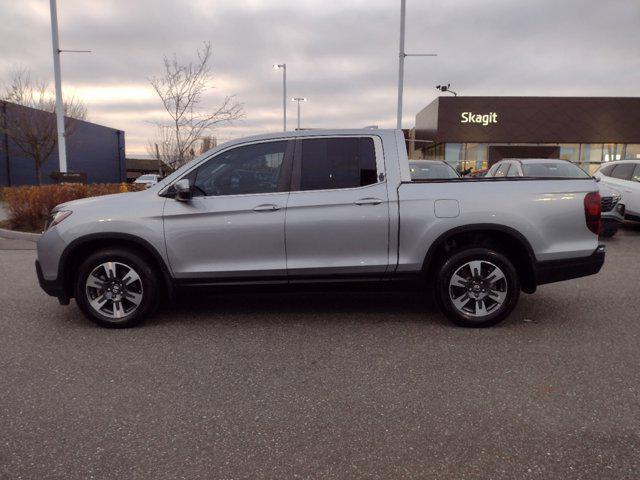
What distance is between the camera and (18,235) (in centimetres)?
1180

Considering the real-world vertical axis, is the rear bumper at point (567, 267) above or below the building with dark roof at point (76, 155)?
below

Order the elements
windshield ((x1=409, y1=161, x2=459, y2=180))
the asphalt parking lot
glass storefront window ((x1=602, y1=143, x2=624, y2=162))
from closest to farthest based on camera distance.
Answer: the asphalt parking lot < windshield ((x1=409, y1=161, x2=459, y2=180)) < glass storefront window ((x1=602, y1=143, x2=624, y2=162))

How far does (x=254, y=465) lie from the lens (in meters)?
2.69

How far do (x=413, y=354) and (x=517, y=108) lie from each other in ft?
110

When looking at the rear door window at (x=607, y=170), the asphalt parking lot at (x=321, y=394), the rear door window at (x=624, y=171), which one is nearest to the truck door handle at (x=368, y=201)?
the asphalt parking lot at (x=321, y=394)

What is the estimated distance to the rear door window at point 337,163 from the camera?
4938 mm

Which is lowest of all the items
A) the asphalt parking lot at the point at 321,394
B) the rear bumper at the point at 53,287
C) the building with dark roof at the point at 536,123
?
the asphalt parking lot at the point at 321,394

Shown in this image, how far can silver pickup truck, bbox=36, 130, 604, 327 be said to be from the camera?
4820 mm

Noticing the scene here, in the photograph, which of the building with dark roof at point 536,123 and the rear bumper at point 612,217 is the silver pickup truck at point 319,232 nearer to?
the rear bumper at point 612,217

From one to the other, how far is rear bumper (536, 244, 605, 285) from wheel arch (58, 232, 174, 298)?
138 inches

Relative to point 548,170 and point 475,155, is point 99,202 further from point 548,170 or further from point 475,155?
point 475,155

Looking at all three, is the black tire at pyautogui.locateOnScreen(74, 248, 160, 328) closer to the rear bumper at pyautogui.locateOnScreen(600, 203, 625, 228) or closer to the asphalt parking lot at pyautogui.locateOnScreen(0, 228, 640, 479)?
the asphalt parking lot at pyautogui.locateOnScreen(0, 228, 640, 479)

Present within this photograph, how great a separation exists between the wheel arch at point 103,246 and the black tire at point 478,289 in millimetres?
2611

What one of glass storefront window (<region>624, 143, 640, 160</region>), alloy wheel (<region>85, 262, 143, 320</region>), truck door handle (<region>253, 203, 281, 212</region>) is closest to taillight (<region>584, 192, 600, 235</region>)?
truck door handle (<region>253, 203, 281, 212</region>)
